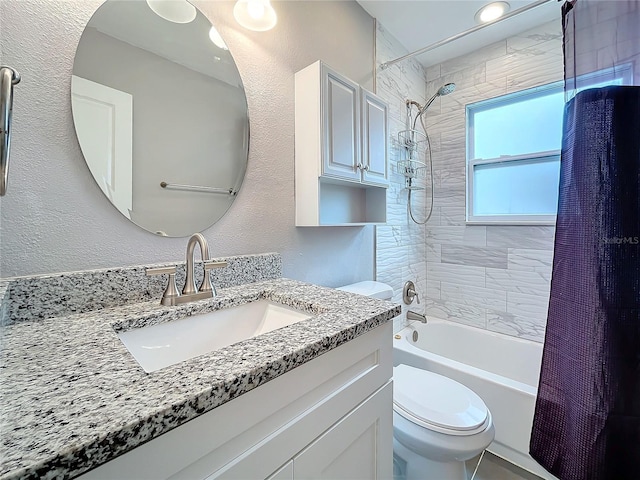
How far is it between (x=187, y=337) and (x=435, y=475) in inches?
45.4

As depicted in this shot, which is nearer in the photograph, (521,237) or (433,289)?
(521,237)

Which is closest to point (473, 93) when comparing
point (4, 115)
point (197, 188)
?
point (197, 188)

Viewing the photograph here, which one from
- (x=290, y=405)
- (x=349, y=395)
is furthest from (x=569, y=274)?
(x=290, y=405)

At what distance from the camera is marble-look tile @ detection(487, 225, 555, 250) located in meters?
1.88

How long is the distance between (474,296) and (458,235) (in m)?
0.49

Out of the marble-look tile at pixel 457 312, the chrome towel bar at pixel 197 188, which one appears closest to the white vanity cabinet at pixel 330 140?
the chrome towel bar at pixel 197 188

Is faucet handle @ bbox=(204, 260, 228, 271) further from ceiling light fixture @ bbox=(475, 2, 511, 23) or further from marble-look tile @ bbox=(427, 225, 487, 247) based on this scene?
ceiling light fixture @ bbox=(475, 2, 511, 23)

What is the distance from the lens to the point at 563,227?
3.47 ft

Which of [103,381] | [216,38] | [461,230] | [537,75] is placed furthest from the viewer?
[461,230]

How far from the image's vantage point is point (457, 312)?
228 cm

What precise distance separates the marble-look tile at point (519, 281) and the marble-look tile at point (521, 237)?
0.19 m

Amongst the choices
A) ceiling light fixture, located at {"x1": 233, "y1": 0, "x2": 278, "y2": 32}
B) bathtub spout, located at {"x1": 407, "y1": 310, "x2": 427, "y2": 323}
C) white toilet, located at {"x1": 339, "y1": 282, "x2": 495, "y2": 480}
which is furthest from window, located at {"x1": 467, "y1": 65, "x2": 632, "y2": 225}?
ceiling light fixture, located at {"x1": 233, "y1": 0, "x2": 278, "y2": 32}

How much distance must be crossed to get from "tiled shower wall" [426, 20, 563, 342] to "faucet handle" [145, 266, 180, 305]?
2.10 m

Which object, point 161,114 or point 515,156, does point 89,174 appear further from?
point 515,156
